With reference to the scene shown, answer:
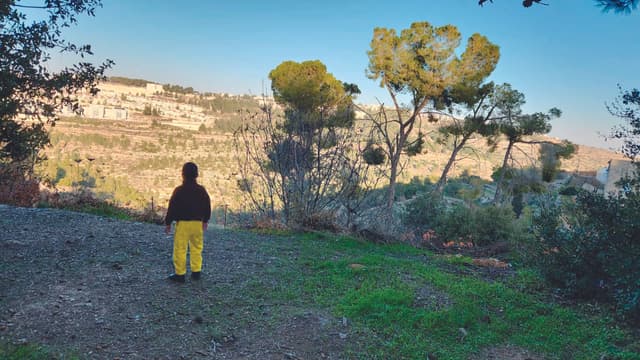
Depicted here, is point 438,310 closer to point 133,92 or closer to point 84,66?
point 84,66

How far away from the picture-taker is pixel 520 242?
417 inches

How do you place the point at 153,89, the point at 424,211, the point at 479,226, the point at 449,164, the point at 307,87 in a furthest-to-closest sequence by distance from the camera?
the point at 153,89, the point at 307,87, the point at 449,164, the point at 424,211, the point at 479,226

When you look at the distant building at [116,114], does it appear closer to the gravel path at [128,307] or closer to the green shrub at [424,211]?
the green shrub at [424,211]

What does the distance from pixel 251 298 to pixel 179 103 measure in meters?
52.7

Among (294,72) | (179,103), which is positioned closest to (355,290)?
(294,72)

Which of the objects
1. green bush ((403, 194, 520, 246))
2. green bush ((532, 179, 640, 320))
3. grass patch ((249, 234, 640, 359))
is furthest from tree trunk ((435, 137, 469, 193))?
grass patch ((249, 234, 640, 359))

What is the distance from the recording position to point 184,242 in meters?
5.04

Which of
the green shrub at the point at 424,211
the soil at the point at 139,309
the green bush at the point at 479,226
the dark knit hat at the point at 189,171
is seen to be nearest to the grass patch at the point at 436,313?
the soil at the point at 139,309

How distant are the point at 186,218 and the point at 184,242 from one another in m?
0.29

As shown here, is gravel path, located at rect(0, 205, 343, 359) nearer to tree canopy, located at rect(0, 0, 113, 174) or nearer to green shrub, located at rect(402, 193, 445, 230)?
tree canopy, located at rect(0, 0, 113, 174)

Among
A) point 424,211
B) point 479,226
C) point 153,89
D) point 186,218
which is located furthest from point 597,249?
point 153,89

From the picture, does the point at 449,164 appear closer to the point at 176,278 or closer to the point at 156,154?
the point at 176,278

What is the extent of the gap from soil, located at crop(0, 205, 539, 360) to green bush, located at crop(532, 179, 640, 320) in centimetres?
164

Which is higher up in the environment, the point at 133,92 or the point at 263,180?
the point at 133,92
